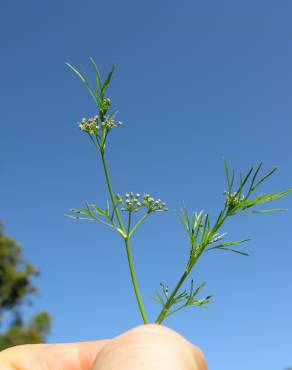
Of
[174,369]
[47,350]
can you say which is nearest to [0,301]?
[47,350]

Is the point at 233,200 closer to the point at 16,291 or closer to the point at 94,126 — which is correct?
the point at 94,126

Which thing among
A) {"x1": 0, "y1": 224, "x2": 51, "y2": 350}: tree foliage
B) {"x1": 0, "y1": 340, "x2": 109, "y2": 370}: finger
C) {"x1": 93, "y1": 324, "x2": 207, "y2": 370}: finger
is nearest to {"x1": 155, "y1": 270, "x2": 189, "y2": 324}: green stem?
{"x1": 93, "y1": 324, "x2": 207, "y2": 370}: finger

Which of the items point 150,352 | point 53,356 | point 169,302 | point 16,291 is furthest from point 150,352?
point 16,291

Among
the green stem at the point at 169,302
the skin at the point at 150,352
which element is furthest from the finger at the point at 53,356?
the skin at the point at 150,352

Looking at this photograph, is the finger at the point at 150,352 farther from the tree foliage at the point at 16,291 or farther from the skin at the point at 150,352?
the tree foliage at the point at 16,291

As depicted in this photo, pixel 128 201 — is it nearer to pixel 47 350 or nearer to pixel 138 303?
pixel 138 303

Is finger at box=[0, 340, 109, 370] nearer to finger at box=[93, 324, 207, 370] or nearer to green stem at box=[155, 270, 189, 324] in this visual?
green stem at box=[155, 270, 189, 324]
